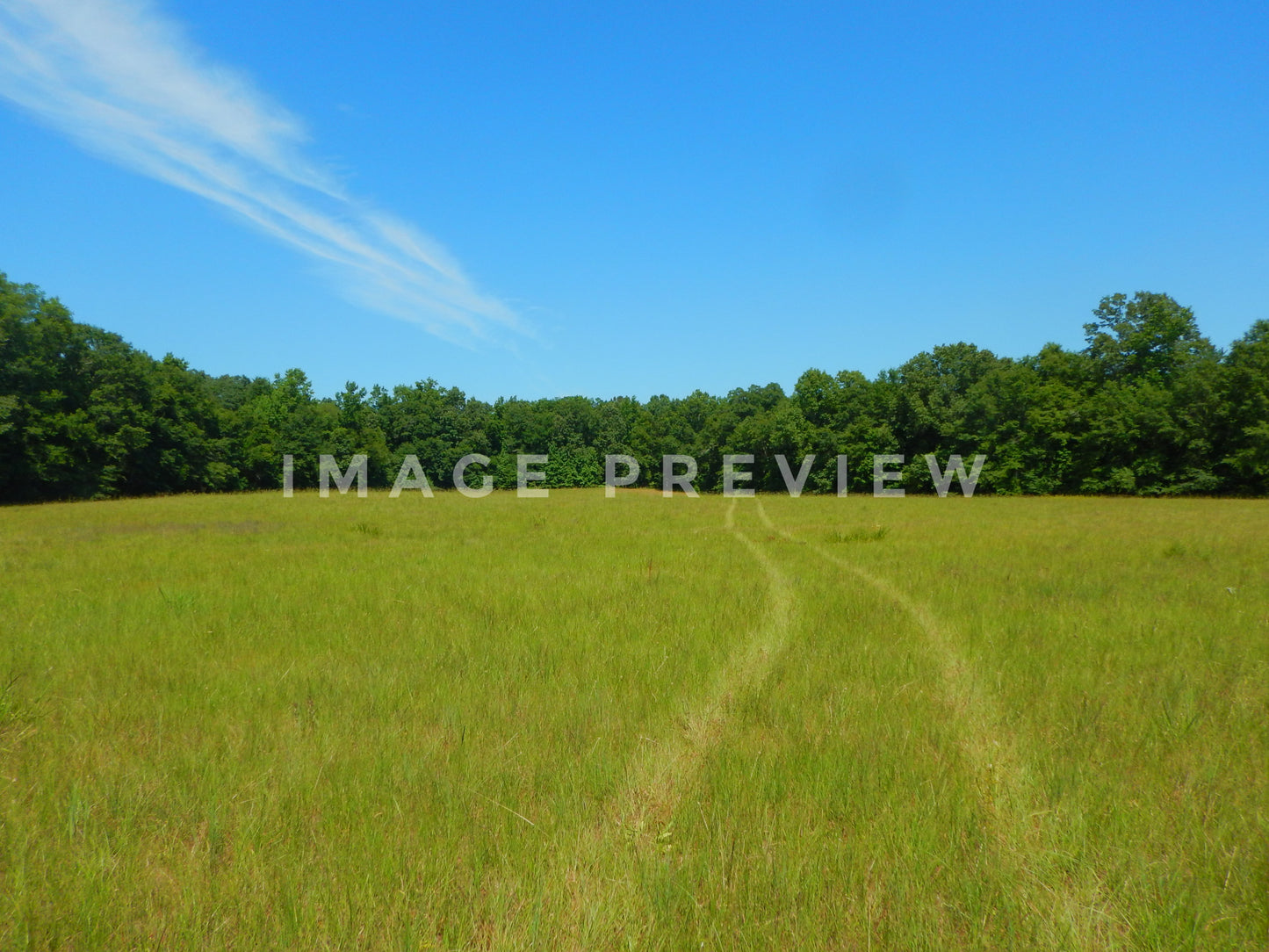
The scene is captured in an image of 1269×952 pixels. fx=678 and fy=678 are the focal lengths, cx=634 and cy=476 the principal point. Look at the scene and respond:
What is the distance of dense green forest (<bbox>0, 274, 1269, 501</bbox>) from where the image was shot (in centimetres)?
4666

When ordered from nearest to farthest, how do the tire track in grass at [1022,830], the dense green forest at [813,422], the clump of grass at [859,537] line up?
the tire track in grass at [1022,830] → the clump of grass at [859,537] → the dense green forest at [813,422]

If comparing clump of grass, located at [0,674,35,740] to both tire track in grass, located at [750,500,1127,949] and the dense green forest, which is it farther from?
the dense green forest

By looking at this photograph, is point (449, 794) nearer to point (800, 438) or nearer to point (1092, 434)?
point (1092, 434)

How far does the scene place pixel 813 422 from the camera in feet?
262

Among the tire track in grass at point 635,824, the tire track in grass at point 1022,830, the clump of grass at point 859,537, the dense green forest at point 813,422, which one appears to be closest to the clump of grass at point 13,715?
the tire track in grass at point 635,824

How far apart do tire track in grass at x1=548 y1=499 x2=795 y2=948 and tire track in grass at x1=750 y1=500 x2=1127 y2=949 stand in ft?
5.44

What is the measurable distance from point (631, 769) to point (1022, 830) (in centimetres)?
216

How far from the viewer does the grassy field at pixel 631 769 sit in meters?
2.89

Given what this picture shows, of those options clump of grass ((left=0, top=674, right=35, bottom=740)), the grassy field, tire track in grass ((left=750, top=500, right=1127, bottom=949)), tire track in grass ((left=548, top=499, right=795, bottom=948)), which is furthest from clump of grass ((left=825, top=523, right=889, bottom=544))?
clump of grass ((left=0, top=674, right=35, bottom=740))

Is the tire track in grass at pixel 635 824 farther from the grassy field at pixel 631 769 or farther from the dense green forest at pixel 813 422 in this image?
the dense green forest at pixel 813 422

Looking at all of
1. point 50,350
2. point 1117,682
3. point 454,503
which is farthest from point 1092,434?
point 50,350

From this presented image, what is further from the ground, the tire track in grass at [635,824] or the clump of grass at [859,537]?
the clump of grass at [859,537]

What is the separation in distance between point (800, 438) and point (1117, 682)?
71201 mm

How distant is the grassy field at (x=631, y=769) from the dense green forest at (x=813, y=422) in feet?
157
